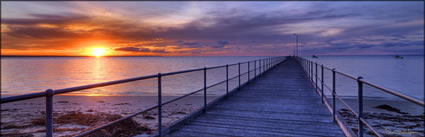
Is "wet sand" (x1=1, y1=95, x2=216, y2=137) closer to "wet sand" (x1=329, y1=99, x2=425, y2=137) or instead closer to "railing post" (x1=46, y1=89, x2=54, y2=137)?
"railing post" (x1=46, y1=89, x2=54, y2=137)

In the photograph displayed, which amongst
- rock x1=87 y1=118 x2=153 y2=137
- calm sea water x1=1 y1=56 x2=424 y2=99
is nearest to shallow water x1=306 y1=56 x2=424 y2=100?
calm sea water x1=1 y1=56 x2=424 y2=99

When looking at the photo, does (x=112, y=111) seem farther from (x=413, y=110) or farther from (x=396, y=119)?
(x=413, y=110)

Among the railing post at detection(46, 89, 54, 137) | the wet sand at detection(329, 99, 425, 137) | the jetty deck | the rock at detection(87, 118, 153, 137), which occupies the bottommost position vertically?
the wet sand at detection(329, 99, 425, 137)

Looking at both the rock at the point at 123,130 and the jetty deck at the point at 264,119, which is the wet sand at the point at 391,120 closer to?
the jetty deck at the point at 264,119

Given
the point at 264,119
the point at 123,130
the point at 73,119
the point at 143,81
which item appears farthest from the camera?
the point at 143,81

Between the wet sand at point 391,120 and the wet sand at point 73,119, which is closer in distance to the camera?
the wet sand at point 391,120

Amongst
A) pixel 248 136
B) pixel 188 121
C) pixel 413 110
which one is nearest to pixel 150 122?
pixel 188 121

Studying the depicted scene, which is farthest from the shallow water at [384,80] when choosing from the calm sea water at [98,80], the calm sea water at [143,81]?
the calm sea water at [98,80]

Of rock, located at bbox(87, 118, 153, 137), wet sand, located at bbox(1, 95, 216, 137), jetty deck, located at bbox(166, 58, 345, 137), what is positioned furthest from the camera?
wet sand, located at bbox(1, 95, 216, 137)

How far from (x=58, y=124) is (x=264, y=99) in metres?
8.98

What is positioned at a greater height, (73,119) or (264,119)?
(264,119)

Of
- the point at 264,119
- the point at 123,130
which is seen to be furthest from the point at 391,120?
the point at 123,130

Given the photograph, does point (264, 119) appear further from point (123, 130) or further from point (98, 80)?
point (98, 80)

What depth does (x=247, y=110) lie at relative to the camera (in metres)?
5.83
